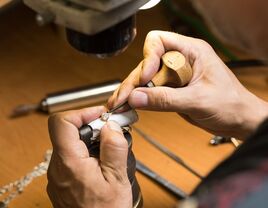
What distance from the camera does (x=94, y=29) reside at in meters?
0.45

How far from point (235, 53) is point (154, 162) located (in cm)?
32

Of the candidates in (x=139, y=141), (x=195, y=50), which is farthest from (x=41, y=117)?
(x=195, y=50)

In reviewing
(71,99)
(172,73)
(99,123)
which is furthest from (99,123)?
(71,99)

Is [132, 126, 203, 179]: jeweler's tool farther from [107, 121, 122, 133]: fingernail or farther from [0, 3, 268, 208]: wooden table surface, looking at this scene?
[107, 121, 122, 133]: fingernail

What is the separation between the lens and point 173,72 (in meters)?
0.66

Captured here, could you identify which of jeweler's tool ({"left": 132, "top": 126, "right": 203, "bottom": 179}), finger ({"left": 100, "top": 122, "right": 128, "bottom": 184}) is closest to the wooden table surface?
jeweler's tool ({"left": 132, "top": 126, "right": 203, "bottom": 179})

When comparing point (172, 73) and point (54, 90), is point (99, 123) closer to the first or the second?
point (172, 73)

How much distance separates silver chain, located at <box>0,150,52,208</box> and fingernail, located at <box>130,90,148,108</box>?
21cm

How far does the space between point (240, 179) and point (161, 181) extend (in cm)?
40

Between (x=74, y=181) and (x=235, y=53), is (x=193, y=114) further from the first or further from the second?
(x=235, y=53)

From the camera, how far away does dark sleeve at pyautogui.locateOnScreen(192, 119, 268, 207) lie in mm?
351

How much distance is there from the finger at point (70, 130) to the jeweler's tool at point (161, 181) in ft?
0.43

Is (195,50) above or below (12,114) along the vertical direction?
above

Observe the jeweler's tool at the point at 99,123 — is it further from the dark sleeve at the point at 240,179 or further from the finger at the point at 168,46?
the dark sleeve at the point at 240,179
